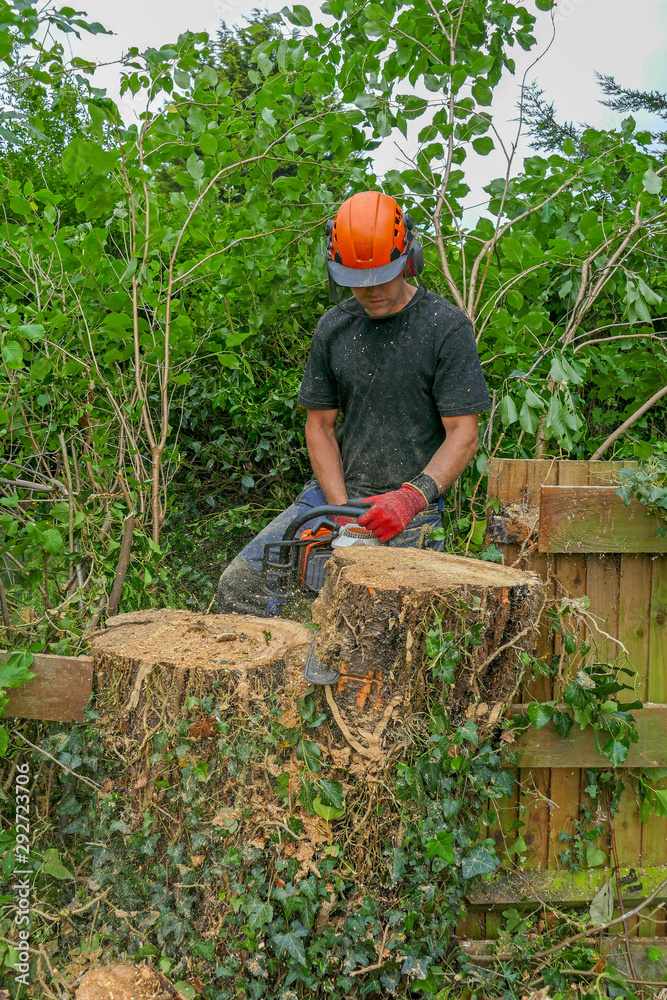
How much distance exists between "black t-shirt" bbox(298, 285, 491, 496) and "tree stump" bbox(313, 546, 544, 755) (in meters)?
1.16

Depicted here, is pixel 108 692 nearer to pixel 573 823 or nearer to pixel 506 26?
pixel 573 823

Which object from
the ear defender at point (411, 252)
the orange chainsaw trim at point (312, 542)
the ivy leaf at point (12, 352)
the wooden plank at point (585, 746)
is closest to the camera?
the wooden plank at point (585, 746)

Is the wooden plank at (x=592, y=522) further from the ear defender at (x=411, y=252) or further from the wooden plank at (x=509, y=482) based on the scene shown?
the ear defender at (x=411, y=252)

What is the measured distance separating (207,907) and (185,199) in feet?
10.1

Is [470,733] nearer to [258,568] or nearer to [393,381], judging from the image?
[258,568]

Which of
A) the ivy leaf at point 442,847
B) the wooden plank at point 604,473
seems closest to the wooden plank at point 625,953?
the ivy leaf at point 442,847

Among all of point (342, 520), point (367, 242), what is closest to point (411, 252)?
point (367, 242)

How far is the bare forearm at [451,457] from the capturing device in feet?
9.91

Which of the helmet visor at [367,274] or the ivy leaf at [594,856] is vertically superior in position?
the helmet visor at [367,274]

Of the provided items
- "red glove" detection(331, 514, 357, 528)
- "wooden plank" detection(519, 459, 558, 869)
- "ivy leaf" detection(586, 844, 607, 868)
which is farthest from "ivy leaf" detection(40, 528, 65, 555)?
"ivy leaf" detection(586, 844, 607, 868)

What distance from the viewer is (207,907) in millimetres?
2127

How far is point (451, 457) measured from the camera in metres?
3.05

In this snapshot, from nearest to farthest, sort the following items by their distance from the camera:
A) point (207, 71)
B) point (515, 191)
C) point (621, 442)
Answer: point (207, 71), point (515, 191), point (621, 442)

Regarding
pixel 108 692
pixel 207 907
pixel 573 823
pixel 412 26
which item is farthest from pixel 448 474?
pixel 412 26
